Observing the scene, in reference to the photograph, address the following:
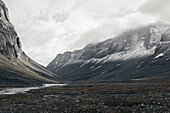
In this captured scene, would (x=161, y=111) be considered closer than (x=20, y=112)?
Yes

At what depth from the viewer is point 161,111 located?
88.5ft

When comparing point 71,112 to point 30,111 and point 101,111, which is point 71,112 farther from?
point 30,111

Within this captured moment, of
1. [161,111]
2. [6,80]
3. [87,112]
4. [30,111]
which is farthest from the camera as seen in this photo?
[6,80]

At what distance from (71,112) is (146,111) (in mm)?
12799

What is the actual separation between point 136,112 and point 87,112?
822 centimetres

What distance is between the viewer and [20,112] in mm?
Answer: 29938

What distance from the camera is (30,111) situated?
101 feet

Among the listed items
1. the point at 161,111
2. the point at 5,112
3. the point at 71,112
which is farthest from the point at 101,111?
the point at 5,112

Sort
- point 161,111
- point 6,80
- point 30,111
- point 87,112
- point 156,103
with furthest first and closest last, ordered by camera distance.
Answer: point 6,80 → point 156,103 → point 30,111 → point 87,112 → point 161,111

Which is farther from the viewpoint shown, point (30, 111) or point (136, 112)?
point (30, 111)

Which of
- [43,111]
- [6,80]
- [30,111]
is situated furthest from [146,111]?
[6,80]

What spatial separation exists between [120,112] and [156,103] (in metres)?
10.4

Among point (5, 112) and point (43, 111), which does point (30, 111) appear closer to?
point (43, 111)

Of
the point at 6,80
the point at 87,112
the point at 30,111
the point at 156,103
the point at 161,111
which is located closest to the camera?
the point at 161,111
